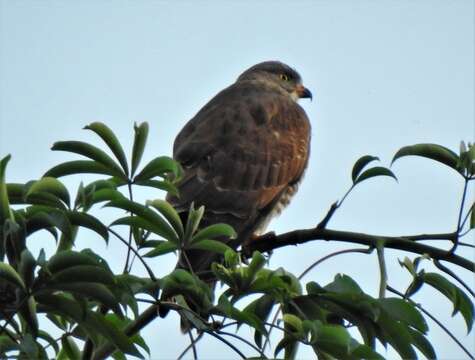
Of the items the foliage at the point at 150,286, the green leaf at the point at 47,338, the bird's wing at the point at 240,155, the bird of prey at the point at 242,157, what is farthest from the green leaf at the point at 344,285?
the bird's wing at the point at 240,155

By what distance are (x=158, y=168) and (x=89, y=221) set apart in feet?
1.23

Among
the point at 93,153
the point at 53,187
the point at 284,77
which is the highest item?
the point at 284,77

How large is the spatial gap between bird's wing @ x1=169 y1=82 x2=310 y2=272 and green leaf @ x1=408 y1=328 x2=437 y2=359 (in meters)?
2.59

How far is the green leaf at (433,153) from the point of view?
126 inches

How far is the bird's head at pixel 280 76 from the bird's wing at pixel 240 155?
1.08 metres

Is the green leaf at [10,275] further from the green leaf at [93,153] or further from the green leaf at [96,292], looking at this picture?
the green leaf at [93,153]

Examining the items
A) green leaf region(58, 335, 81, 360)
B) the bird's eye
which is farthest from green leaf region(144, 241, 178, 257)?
the bird's eye

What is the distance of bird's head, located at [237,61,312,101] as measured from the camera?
27.5 feet

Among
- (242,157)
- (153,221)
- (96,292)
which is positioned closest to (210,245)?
(153,221)

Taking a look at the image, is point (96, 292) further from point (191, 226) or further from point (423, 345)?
point (423, 345)

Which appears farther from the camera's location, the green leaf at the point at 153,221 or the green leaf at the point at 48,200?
the green leaf at the point at 153,221

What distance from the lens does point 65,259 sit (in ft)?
8.16

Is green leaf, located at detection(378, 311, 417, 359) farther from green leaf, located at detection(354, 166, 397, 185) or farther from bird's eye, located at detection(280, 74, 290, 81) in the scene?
bird's eye, located at detection(280, 74, 290, 81)

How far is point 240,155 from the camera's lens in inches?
242
